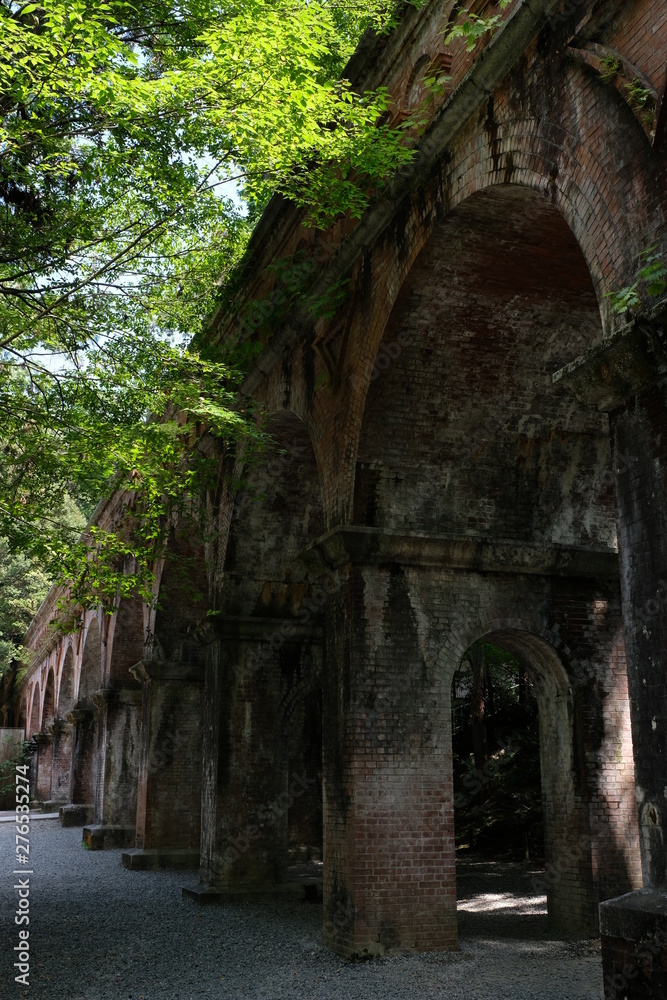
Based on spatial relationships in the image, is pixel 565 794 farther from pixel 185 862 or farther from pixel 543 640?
pixel 185 862

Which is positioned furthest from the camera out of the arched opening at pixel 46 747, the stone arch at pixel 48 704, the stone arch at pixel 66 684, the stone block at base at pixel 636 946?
the stone arch at pixel 48 704

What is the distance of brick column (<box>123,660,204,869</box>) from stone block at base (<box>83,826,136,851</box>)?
3.09m

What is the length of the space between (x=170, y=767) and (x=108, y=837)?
429cm

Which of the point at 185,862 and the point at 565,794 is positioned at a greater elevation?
the point at 565,794

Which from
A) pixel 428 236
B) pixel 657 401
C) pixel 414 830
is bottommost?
pixel 414 830

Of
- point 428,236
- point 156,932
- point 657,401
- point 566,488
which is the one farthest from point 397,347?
point 156,932

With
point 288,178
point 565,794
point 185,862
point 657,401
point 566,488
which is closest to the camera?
point 657,401

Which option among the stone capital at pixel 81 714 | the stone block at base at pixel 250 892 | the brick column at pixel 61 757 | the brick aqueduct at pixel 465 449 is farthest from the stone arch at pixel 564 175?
the brick column at pixel 61 757

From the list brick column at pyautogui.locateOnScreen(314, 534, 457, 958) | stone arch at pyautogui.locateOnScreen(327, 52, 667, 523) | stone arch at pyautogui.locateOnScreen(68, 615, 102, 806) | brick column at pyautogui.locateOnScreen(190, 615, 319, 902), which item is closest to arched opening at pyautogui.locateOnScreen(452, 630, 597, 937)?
brick column at pyautogui.locateOnScreen(314, 534, 457, 958)

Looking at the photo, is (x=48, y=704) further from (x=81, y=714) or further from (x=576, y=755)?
(x=576, y=755)

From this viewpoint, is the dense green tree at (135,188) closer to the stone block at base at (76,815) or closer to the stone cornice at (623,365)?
the stone cornice at (623,365)

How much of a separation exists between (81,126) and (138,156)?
73cm

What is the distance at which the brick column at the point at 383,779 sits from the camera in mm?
8031

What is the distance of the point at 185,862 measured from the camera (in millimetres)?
15422
